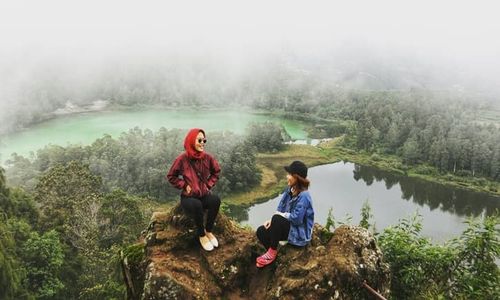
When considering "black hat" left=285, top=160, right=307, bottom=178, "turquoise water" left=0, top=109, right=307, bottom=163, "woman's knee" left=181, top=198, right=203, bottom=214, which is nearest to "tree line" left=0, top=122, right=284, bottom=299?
"woman's knee" left=181, top=198, right=203, bottom=214

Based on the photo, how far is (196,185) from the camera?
8.45 m

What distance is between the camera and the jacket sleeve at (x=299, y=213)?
25.4 ft

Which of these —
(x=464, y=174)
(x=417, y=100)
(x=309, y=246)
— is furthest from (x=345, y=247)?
(x=417, y=100)

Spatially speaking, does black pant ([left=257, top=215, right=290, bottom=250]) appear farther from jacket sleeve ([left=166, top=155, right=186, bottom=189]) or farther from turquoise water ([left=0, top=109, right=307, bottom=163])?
turquoise water ([left=0, top=109, right=307, bottom=163])

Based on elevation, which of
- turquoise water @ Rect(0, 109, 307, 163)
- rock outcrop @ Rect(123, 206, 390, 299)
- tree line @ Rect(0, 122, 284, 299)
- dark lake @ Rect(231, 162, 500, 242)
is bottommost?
dark lake @ Rect(231, 162, 500, 242)

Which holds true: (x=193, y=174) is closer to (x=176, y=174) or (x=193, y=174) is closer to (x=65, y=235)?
(x=176, y=174)

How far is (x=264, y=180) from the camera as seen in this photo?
85.8 meters

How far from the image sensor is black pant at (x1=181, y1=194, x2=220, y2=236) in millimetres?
8250

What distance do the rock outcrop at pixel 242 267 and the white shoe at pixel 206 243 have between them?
20 centimetres

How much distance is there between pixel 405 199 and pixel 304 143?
50464 millimetres

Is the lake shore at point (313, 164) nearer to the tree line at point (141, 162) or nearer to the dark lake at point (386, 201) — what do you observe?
the dark lake at point (386, 201)

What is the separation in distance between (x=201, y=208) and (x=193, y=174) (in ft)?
2.43

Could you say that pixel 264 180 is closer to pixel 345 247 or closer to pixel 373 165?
pixel 373 165

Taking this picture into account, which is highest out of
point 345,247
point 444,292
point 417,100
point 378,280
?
point 345,247
